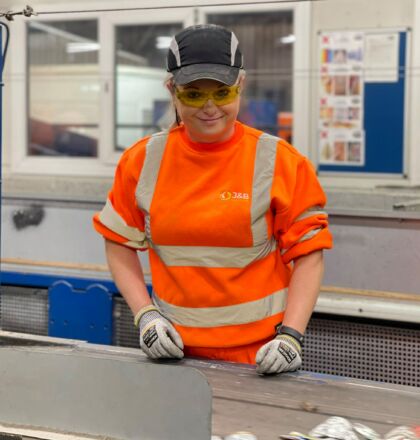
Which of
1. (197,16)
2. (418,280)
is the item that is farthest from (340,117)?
(418,280)

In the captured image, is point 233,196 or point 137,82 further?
point 137,82

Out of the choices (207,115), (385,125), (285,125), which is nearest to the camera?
(207,115)

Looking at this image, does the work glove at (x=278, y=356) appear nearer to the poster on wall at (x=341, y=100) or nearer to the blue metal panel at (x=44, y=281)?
the blue metal panel at (x=44, y=281)

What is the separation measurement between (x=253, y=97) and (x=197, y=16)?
0.47 m

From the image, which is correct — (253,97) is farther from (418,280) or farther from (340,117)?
(418,280)

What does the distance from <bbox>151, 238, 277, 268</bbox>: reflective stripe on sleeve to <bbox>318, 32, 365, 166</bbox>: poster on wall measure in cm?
152

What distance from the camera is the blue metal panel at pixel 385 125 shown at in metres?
2.83

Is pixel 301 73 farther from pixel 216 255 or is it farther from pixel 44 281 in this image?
pixel 216 255

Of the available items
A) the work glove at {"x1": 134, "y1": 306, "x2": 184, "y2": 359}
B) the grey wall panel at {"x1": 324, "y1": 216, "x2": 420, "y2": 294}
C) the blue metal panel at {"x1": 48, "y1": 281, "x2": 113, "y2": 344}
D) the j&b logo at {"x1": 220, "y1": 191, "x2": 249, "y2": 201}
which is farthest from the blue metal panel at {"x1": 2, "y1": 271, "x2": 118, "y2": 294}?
the j&b logo at {"x1": 220, "y1": 191, "x2": 249, "y2": 201}

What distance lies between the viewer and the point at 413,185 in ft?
8.48

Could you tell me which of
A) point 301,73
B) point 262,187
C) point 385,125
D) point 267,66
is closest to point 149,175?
point 262,187

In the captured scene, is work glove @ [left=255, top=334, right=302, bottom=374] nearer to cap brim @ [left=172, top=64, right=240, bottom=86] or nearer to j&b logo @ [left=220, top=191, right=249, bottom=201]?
j&b logo @ [left=220, top=191, right=249, bottom=201]

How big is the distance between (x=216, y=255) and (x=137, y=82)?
7.18ft

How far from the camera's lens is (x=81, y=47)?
361 centimetres
